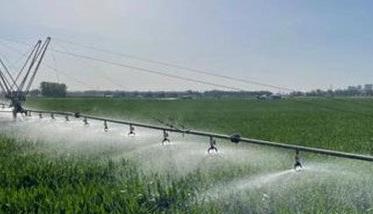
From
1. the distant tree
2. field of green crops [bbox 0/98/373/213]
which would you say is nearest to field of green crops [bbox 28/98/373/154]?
field of green crops [bbox 0/98/373/213]

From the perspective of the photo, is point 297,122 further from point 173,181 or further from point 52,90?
point 52,90

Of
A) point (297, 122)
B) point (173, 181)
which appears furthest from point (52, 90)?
point (173, 181)

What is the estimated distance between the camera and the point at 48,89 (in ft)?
247

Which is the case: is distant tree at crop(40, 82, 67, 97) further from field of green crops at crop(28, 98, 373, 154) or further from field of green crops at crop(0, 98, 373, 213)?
field of green crops at crop(0, 98, 373, 213)

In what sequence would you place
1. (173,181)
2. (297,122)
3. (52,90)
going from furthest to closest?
(52,90) < (297,122) < (173,181)

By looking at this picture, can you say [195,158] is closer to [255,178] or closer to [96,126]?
[255,178]

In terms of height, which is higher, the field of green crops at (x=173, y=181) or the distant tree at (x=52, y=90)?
the distant tree at (x=52, y=90)

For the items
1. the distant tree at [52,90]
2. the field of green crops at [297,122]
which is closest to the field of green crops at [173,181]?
the field of green crops at [297,122]

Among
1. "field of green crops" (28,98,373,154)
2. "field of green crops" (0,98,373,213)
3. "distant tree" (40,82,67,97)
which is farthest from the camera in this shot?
"distant tree" (40,82,67,97)

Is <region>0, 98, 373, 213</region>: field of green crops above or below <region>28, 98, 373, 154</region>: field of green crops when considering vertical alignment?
below

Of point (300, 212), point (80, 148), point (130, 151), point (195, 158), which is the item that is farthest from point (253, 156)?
point (80, 148)

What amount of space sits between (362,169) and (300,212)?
9.67 ft

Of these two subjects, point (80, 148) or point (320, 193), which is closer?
point (320, 193)

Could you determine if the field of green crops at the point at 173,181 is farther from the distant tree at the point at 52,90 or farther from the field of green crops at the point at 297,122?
the distant tree at the point at 52,90
